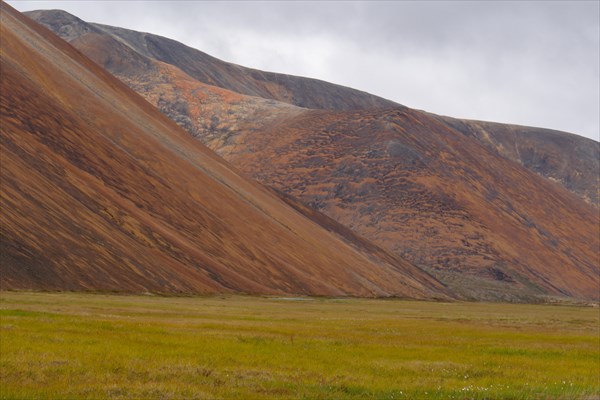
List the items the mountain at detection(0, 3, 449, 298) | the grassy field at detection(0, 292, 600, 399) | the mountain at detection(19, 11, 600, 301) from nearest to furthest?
the grassy field at detection(0, 292, 600, 399) → the mountain at detection(0, 3, 449, 298) → the mountain at detection(19, 11, 600, 301)

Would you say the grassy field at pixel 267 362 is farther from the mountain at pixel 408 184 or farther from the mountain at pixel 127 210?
the mountain at pixel 408 184

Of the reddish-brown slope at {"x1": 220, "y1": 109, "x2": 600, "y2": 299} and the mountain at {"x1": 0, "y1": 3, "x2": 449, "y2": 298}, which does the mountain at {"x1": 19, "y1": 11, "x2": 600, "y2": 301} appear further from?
the mountain at {"x1": 0, "y1": 3, "x2": 449, "y2": 298}

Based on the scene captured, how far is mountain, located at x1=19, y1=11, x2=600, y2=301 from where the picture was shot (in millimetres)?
144875

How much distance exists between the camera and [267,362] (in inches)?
917

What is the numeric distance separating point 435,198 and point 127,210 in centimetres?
8514

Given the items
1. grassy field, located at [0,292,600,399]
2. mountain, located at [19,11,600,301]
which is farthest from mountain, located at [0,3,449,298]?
grassy field, located at [0,292,600,399]

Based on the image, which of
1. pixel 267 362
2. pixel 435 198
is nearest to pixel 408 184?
pixel 435 198

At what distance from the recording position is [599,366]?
27734mm

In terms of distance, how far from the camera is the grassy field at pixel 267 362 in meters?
18.3

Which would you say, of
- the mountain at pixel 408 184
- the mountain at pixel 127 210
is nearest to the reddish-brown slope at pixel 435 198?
the mountain at pixel 408 184

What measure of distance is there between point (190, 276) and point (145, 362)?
54846 mm

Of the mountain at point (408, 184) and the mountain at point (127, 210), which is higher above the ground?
the mountain at point (408, 184)

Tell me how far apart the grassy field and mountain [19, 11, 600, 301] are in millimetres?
92720

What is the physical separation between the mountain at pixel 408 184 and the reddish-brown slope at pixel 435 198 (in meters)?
0.26
